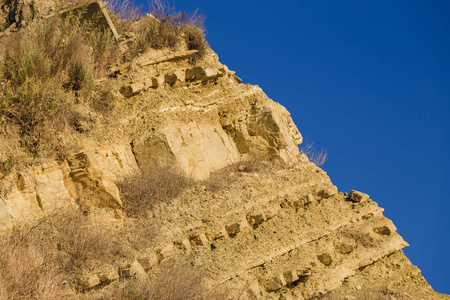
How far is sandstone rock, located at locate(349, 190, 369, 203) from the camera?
8414 millimetres

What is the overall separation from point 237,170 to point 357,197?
2.54 m

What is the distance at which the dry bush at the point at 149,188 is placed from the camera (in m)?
6.93

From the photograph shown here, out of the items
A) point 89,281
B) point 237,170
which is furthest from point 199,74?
point 89,281

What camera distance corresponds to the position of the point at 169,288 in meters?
5.11

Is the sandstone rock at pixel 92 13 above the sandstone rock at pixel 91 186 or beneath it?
above

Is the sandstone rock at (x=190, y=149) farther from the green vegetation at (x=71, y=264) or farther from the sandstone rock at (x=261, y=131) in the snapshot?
the green vegetation at (x=71, y=264)

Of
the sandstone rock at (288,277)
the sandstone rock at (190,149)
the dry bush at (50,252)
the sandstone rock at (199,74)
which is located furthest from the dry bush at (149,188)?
the sandstone rock at (199,74)

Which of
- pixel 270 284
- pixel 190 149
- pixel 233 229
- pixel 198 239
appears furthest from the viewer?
pixel 190 149

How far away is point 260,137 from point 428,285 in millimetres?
4525

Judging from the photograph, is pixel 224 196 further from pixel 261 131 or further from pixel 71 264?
pixel 71 264

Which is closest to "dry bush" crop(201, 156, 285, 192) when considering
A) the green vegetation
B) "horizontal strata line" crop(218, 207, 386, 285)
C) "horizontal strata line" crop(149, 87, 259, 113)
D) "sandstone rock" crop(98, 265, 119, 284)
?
"horizontal strata line" crop(149, 87, 259, 113)

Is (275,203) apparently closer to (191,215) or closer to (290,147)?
(191,215)

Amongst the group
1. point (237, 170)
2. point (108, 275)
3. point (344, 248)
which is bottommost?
point (108, 275)

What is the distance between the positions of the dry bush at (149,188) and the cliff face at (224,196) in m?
0.16
